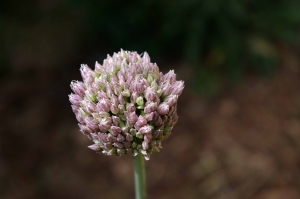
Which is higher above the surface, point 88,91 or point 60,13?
point 60,13

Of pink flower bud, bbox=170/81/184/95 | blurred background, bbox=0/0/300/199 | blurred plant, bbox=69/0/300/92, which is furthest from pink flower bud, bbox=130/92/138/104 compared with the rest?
blurred plant, bbox=69/0/300/92

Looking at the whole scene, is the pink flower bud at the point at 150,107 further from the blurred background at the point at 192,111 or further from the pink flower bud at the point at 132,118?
the blurred background at the point at 192,111

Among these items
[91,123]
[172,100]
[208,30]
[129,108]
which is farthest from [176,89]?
[208,30]

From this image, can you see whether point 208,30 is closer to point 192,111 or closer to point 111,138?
point 192,111

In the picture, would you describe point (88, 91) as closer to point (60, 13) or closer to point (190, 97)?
point (190, 97)

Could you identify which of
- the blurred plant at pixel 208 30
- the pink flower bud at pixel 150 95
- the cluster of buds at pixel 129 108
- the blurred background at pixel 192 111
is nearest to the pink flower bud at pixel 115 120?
the cluster of buds at pixel 129 108

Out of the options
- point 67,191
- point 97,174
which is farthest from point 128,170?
point 67,191

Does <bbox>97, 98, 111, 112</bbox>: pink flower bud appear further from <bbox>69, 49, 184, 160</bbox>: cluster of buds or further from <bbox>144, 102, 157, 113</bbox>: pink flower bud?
<bbox>144, 102, 157, 113</bbox>: pink flower bud
